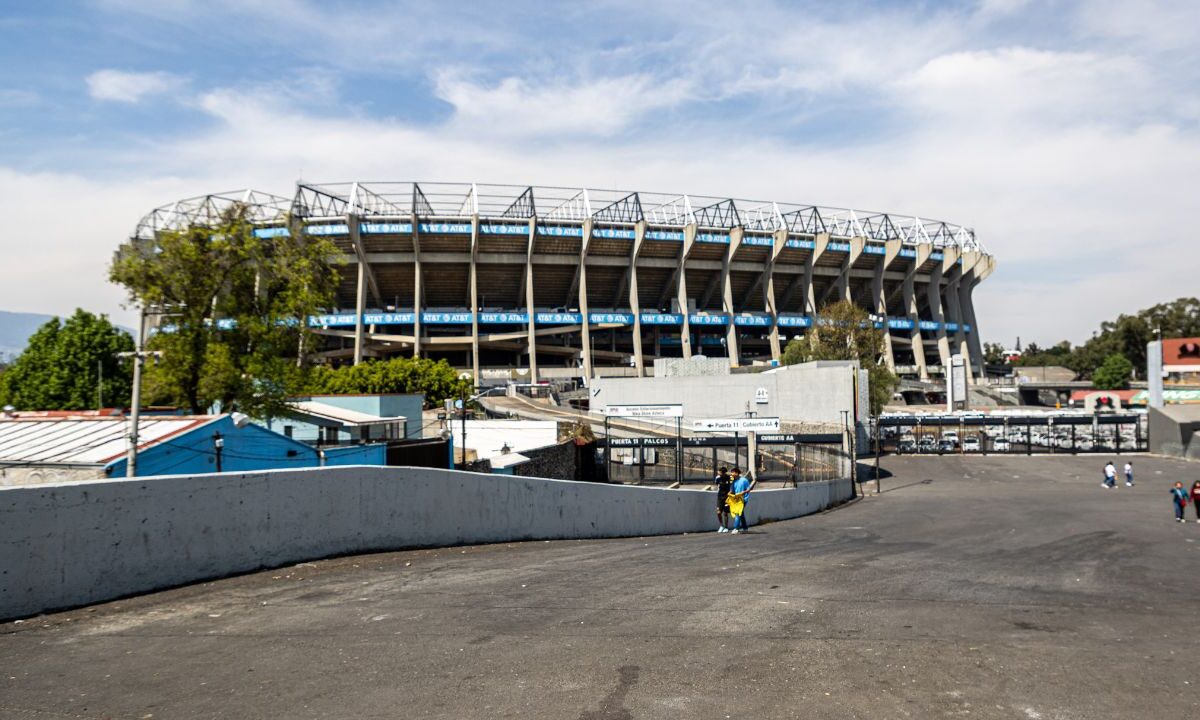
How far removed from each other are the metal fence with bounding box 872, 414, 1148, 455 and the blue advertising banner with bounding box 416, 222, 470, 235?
47324 millimetres

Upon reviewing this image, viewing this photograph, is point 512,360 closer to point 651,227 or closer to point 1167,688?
point 651,227

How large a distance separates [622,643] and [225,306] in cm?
2014

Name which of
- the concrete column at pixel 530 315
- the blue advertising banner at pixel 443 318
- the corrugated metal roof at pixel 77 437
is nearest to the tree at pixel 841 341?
the concrete column at pixel 530 315

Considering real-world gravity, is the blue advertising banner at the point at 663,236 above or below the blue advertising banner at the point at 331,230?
above

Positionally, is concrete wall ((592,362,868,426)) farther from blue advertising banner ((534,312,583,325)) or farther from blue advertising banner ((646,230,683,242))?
blue advertising banner ((646,230,683,242))

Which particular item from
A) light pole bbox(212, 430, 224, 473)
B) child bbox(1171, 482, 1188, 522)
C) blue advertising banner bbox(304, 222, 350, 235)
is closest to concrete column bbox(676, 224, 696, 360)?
blue advertising banner bbox(304, 222, 350, 235)

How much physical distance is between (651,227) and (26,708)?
87.5m

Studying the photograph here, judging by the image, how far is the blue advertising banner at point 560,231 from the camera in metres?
86.8

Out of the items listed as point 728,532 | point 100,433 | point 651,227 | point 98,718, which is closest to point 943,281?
point 651,227

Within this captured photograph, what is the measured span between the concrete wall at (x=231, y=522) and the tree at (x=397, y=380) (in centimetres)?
4061

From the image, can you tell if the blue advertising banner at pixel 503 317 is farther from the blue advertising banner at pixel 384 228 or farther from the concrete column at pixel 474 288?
the blue advertising banner at pixel 384 228

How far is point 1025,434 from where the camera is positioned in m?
56.6

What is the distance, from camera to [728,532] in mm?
20062

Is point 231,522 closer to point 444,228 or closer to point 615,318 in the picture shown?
point 444,228
